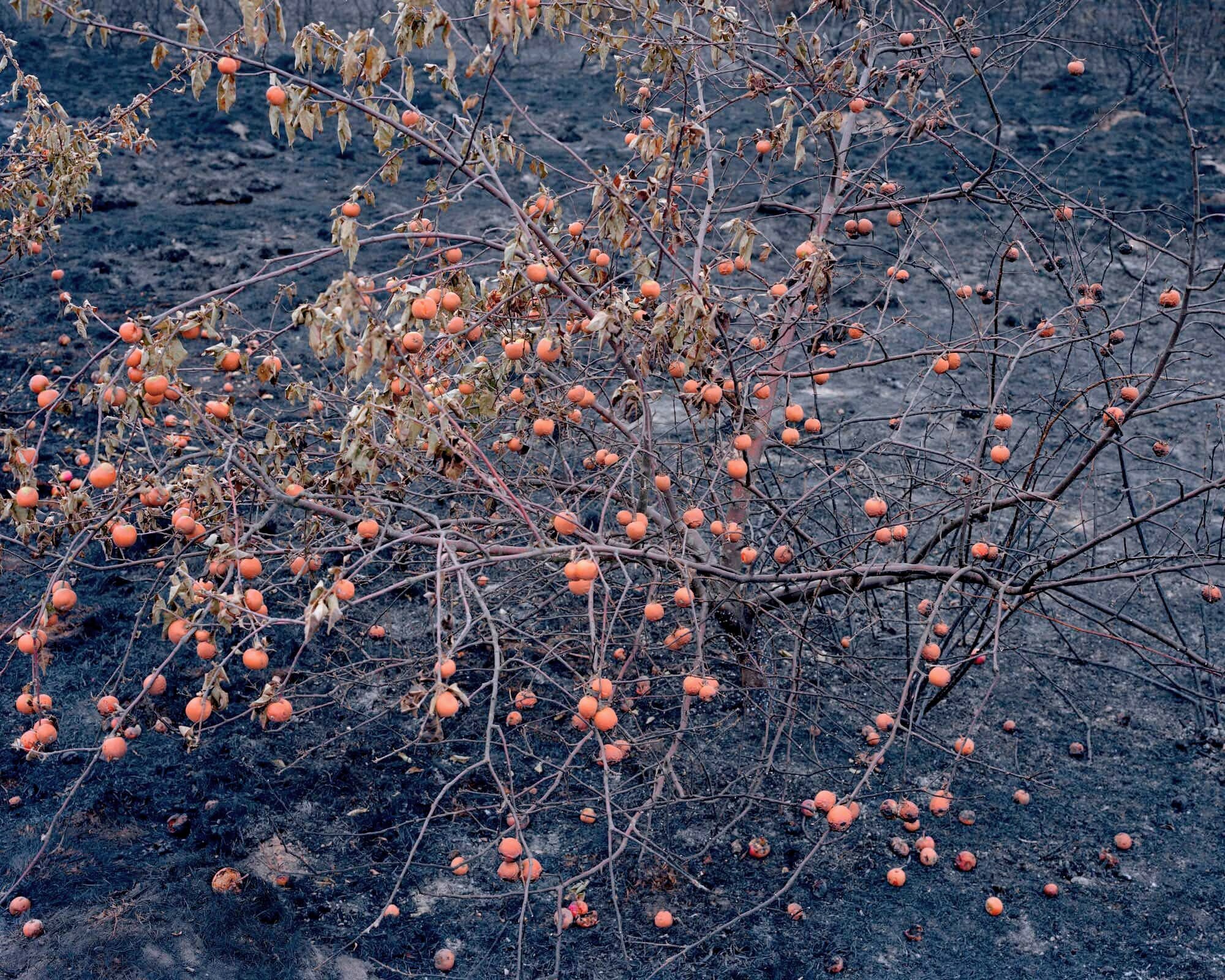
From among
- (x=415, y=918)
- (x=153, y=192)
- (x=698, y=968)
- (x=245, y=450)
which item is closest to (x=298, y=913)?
(x=415, y=918)

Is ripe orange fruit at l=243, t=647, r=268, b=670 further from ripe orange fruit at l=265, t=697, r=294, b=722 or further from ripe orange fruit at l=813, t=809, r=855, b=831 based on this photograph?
ripe orange fruit at l=813, t=809, r=855, b=831

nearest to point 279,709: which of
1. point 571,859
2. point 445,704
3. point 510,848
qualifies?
point 445,704

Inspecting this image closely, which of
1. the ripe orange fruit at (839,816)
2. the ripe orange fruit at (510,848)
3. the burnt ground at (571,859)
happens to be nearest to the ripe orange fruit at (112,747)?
the burnt ground at (571,859)

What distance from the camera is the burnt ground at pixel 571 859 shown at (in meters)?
2.48

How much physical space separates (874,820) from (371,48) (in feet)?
8.16

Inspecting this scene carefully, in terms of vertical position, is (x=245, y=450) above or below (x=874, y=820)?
above

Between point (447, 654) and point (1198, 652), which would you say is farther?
point (1198, 652)

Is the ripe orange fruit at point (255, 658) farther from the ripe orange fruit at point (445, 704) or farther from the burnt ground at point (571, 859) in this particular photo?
the burnt ground at point (571, 859)

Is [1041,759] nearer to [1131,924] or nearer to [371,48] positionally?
[1131,924]

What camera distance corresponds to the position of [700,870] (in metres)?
2.73

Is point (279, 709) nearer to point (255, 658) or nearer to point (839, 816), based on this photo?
point (255, 658)

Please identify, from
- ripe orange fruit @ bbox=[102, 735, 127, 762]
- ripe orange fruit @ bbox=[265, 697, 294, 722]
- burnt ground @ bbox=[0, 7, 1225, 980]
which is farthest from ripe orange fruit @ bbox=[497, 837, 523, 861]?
ripe orange fruit @ bbox=[102, 735, 127, 762]

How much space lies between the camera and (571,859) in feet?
9.07

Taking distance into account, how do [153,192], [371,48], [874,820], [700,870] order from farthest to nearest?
1. [153,192]
2. [874,820]
3. [700,870]
4. [371,48]
